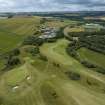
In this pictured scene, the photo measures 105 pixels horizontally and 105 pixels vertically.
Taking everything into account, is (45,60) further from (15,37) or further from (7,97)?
(15,37)

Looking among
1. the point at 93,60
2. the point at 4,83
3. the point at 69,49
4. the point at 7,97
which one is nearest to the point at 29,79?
the point at 4,83

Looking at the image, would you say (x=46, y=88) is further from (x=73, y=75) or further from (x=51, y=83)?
(x=73, y=75)

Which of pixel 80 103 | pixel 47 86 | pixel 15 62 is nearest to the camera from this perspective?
pixel 80 103

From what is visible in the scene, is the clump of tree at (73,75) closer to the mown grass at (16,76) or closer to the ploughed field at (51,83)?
the ploughed field at (51,83)

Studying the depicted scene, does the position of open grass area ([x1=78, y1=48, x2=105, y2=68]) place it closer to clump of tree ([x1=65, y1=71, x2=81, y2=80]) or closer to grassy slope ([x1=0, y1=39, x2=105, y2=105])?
grassy slope ([x1=0, y1=39, x2=105, y2=105])

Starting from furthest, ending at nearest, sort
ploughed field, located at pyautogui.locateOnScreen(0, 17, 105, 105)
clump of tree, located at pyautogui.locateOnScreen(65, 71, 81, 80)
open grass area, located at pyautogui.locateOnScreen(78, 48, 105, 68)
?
open grass area, located at pyautogui.locateOnScreen(78, 48, 105, 68) < clump of tree, located at pyautogui.locateOnScreen(65, 71, 81, 80) < ploughed field, located at pyautogui.locateOnScreen(0, 17, 105, 105)

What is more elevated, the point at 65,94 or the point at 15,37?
the point at 65,94

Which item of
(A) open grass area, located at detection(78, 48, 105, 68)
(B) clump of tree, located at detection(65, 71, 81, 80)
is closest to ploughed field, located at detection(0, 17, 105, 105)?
(B) clump of tree, located at detection(65, 71, 81, 80)
